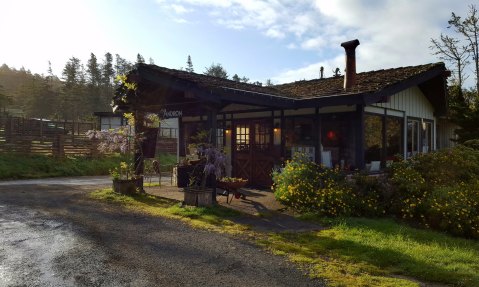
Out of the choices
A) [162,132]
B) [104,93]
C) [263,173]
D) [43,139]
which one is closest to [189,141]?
[263,173]

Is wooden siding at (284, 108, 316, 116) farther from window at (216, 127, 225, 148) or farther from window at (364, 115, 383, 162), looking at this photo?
window at (216, 127, 225, 148)

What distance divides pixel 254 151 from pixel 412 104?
623cm

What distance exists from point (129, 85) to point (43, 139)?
12.7 m

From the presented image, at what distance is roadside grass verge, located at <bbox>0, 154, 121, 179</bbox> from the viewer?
17.5 metres

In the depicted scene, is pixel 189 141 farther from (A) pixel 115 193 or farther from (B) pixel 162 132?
(B) pixel 162 132

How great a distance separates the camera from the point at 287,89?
14.8 m

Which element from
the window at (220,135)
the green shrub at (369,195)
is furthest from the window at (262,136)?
the green shrub at (369,195)

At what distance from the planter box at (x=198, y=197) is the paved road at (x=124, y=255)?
1278 mm

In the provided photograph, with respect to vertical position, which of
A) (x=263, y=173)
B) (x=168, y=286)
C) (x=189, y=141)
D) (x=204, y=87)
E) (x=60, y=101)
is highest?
(x=60, y=101)

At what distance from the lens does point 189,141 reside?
622 inches

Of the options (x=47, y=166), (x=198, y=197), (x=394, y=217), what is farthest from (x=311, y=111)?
(x=47, y=166)

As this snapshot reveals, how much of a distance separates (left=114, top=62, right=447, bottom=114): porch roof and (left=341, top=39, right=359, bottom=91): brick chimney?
0.24 metres

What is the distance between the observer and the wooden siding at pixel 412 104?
1263 centimetres

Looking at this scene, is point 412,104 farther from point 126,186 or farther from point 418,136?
point 126,186
